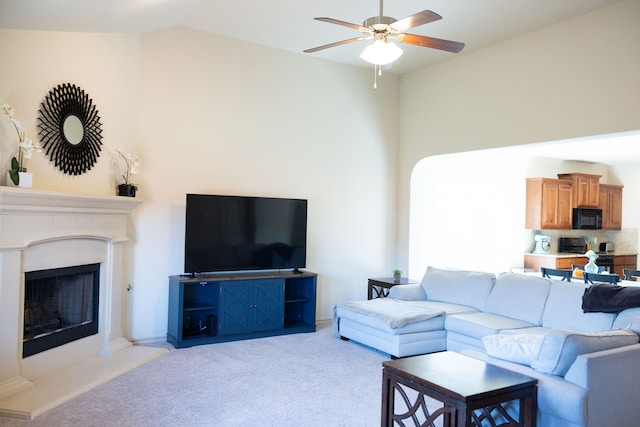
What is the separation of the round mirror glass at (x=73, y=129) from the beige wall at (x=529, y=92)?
4.17 meters

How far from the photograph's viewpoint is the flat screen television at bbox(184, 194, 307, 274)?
5.22m

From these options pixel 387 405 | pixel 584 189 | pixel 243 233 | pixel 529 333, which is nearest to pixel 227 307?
pixel 243 233

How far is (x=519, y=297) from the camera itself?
15.8ft

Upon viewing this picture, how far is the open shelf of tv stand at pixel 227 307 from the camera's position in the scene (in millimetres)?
5117

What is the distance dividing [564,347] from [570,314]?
1808 mm

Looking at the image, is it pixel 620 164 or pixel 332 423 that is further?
pixel 620 164

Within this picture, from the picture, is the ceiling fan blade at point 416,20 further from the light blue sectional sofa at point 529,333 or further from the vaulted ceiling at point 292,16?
the light blue sectional sofa at point 529,333

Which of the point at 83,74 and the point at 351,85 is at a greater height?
the point at 351,85

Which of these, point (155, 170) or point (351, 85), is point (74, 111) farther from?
point (351, 85)

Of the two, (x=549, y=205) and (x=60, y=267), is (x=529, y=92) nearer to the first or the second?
(x=549, y=205)

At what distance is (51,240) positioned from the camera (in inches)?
160

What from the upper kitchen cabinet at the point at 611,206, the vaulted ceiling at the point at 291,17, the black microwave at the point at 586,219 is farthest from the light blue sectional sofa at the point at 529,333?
the upper kitchen cabinet at the point at 611,206

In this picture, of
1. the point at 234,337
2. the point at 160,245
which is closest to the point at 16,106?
the point at 160,245

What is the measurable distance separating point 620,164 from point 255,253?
25.3 feet
